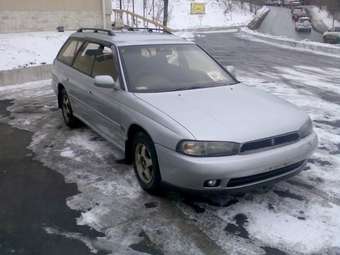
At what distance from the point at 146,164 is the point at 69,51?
3.13 metres

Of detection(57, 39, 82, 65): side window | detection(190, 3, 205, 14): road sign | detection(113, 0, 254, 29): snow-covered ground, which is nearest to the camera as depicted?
detection(57, 39, 82, 65): side window

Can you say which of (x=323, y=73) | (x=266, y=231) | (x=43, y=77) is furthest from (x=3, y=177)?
(x=323, y=73)

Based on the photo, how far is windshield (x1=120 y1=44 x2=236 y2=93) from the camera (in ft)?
15.1

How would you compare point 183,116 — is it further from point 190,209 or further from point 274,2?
point 274,2

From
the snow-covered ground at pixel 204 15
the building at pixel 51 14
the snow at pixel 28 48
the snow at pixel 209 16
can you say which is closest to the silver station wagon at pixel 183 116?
the snow at pixel 28 48

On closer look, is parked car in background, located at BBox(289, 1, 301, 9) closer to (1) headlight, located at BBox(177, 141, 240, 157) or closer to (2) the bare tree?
(2) the bare tree

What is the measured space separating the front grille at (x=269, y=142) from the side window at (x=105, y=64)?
194cm

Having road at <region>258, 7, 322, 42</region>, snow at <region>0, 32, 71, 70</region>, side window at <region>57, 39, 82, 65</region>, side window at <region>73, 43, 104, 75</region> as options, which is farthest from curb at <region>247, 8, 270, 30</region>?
side window at <region>73, 43, 104, 75</region>

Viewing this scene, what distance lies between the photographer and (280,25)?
48.6 metres

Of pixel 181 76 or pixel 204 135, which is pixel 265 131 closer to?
pixel 204 135

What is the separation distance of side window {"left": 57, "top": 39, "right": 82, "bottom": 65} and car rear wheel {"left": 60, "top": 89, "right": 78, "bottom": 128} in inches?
20.6

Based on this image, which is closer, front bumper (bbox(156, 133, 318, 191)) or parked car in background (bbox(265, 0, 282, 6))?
front bumper (bbox(156, 133, 318, 191))

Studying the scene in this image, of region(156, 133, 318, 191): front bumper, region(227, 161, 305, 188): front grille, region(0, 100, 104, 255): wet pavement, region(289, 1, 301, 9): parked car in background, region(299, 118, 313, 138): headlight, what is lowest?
region(0, 100, 104, 255): wet pavement

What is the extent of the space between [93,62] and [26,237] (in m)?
2.73
